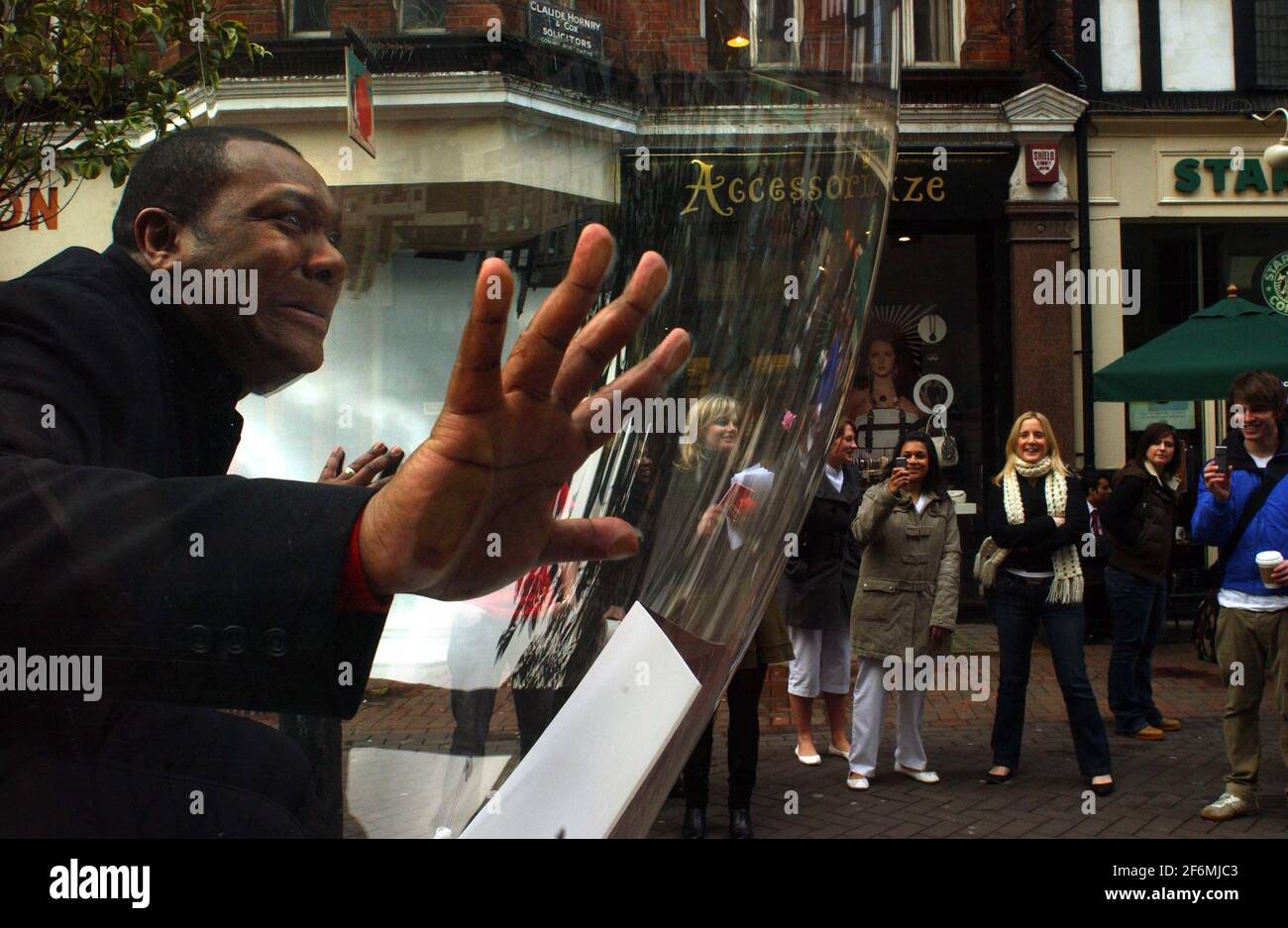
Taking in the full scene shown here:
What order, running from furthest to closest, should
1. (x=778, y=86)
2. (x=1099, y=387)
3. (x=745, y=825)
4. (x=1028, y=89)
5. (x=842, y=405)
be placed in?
(x=1028, y=89)
(x=1099, y=387)
(x=745, y=825)
(x=842, y=405)
(x=778, y=86)

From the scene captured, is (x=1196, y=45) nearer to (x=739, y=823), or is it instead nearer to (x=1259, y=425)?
(x=1259, y=425)

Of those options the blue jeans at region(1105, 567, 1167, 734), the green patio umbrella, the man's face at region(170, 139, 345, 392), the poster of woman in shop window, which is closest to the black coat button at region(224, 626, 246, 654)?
the man's face at region(170, 139, 345, 392)

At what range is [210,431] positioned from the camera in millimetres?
553

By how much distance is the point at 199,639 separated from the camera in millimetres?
Result: 531

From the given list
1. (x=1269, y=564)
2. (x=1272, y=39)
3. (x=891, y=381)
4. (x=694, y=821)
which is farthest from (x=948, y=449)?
(x=694, y=821)

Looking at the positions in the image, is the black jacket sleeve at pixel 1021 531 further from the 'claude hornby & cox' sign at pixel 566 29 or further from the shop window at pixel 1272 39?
the shop window at pixel 1272 39

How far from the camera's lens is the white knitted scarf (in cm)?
543

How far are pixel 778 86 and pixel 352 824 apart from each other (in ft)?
1.55

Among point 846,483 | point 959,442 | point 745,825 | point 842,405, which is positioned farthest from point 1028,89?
point 842,405

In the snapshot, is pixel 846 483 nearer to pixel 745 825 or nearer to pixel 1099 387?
pixel 745 825

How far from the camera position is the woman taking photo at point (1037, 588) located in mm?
5324

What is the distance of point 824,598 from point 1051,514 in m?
1.13

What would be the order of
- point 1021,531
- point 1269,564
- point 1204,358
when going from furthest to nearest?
point 1204,358, point 1021,531, point 1269,564

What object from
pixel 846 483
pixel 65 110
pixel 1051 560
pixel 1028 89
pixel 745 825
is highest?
pixel 1028 89
